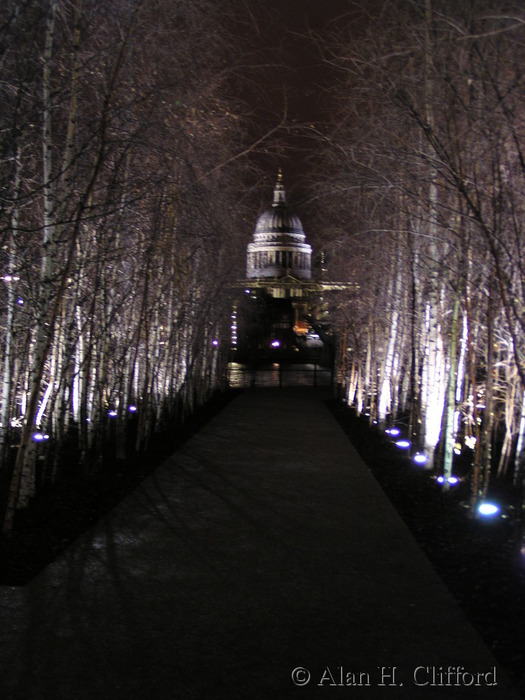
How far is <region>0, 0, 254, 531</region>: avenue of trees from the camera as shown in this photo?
6.64 m

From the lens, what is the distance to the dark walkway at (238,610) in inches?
151

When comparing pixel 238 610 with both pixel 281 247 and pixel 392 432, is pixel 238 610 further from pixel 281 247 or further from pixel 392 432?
pixel 281 247

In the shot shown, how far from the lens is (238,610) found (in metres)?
4.85

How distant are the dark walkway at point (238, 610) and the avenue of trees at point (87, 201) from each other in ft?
5.07

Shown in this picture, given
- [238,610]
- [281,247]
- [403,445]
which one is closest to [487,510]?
[238,610]

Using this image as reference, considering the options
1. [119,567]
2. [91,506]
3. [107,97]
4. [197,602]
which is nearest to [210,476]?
[91,506]

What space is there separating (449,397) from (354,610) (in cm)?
421

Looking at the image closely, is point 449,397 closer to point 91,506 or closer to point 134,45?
point 91,506

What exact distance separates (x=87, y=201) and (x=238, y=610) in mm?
6496

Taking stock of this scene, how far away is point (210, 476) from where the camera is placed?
973 cm

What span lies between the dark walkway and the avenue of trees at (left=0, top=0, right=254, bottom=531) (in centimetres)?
155
